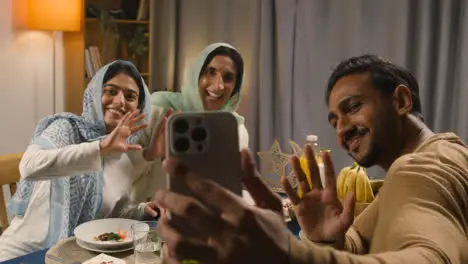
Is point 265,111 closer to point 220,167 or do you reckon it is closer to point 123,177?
point 123,177

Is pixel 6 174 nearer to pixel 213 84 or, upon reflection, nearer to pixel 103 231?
pixel 103 231

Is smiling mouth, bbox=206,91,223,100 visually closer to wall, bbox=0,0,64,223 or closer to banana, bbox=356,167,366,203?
banana, bbox=356,167,366,203

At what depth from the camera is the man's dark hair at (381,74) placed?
108 cm

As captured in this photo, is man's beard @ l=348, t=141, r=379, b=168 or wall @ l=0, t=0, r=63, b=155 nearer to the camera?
man's beard @ l=348, t=141, r=379, b=168

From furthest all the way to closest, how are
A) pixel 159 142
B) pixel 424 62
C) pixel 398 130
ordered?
pixel 424 62 → pixel 159 142 → pixel 398 130

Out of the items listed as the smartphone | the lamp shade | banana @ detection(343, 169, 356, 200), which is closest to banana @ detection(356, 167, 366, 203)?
banana @ detection(343, 169, 356, 200)

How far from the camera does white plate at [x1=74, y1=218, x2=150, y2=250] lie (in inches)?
55.7

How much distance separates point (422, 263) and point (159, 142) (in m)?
1.47

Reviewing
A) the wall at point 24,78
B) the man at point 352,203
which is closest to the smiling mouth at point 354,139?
the man at point 352,203

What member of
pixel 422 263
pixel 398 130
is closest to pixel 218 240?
pixel 422 263

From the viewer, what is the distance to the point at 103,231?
1583 mm

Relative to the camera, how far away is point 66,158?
1768 mm

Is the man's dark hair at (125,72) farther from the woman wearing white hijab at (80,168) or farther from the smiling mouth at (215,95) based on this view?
the smiling mouth at (215,95)

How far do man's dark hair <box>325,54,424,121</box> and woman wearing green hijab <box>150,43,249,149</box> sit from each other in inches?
58.4
